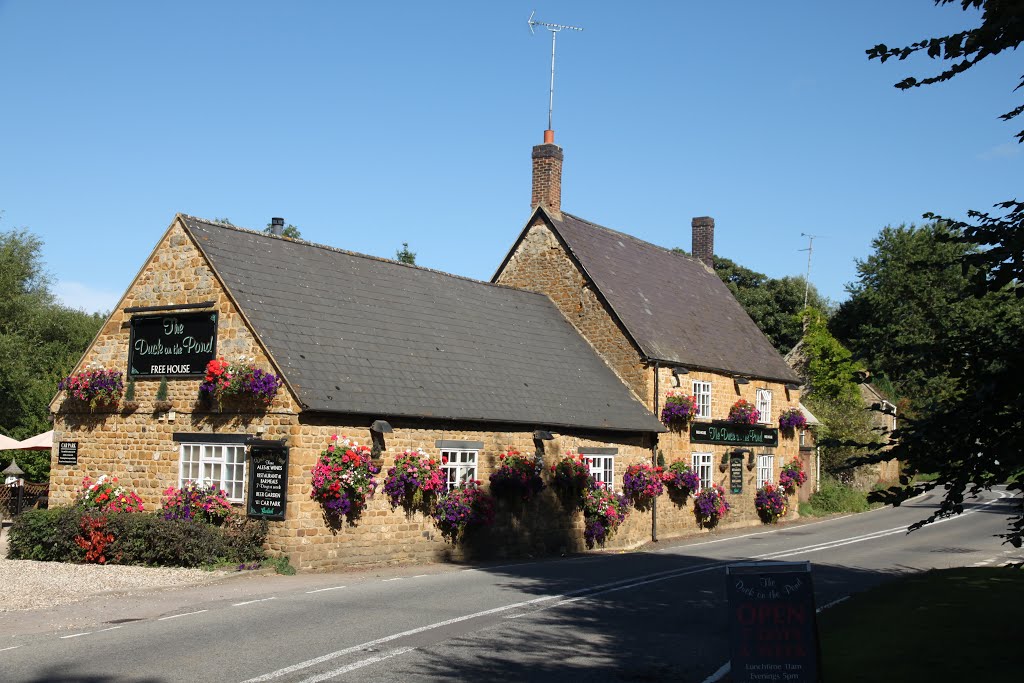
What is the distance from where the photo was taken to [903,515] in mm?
36656

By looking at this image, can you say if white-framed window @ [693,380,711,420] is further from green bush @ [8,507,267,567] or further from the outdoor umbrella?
the outdoor umbrella

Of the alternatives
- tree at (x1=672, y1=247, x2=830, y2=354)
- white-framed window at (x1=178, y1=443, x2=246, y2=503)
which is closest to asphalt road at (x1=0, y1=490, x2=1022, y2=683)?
white-framed window at (x1=178, y1=443, x2=246, y2=503)

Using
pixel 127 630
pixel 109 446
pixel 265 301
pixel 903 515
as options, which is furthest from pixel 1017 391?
pixel 903 515

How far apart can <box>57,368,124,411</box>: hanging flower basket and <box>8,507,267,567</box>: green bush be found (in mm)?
2857

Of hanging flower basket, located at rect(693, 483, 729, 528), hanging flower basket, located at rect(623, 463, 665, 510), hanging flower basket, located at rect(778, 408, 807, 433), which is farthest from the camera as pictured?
hanging flower basket, located at rect(778, 408, 807, 433)

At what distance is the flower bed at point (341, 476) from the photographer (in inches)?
759

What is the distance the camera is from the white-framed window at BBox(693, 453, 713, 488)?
31484mm

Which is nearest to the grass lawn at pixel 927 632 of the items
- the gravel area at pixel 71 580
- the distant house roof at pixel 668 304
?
the gravel area at pixel 71 580

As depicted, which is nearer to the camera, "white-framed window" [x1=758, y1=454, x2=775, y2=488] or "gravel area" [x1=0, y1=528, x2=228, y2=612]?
"gravel area" [x1=0, y1=528, x2=228, y2=612]

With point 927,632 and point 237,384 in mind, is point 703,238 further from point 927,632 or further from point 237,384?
point 927,632

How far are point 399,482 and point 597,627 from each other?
837 centimetres

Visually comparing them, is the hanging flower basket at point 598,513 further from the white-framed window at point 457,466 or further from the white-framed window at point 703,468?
the white-framed window at point 703,468

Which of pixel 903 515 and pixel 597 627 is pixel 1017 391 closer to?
pixel 597 627

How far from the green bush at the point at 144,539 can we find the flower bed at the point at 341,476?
4.16 feet
